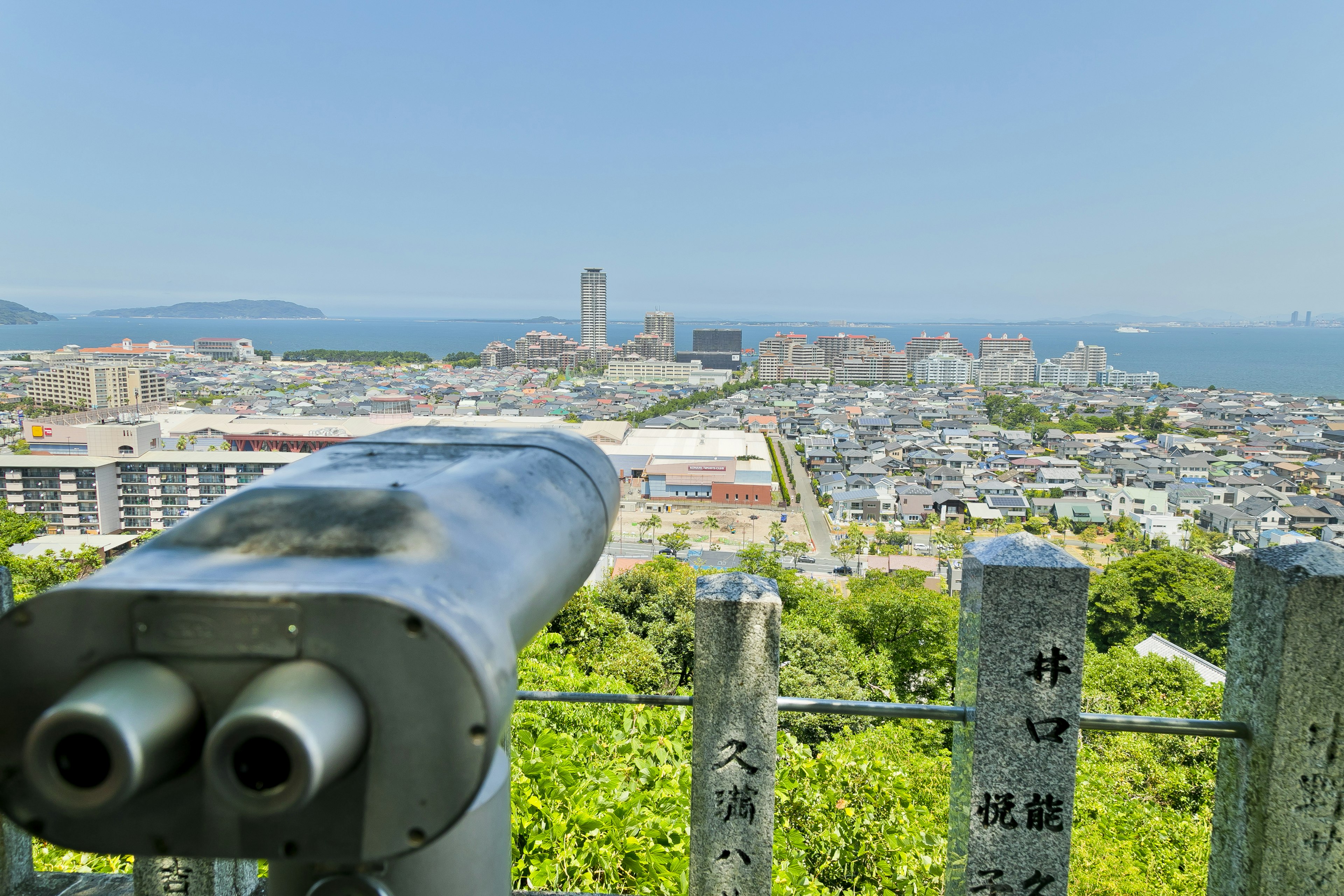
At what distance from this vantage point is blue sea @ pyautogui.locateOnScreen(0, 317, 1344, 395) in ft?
286

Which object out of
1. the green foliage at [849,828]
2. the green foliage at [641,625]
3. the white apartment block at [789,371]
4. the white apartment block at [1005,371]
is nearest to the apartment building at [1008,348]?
the white apartment block at [1005,371]

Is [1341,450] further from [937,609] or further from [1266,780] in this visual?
[1266,780]

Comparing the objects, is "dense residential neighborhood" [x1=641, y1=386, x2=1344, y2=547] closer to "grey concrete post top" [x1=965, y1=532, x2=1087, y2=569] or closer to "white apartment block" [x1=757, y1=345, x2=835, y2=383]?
"white apartment block" [x1=757, y1=345, x2=835, y2=383]

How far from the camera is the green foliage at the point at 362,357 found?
3174 inches

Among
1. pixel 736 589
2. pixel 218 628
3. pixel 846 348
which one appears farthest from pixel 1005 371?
pixel 218 628

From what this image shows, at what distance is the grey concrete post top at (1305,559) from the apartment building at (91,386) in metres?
61.1

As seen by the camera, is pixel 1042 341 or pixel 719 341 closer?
pixel 719 341

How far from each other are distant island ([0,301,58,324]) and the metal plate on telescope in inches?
6868

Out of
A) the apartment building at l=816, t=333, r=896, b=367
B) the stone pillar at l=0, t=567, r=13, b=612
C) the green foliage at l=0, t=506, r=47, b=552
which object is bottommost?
the green foliage at l=0, t=506, r=47, b=552

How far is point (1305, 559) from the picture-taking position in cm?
117

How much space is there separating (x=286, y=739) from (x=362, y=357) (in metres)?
88.2

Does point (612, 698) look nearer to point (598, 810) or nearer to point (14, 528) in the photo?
point (598, 810)

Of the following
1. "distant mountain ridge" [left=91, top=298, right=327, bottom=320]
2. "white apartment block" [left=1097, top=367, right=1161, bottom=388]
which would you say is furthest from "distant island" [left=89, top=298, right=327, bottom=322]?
"white apartment block" [left=1097, top=367, right=1161, bottom=388]

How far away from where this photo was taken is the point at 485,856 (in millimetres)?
825
